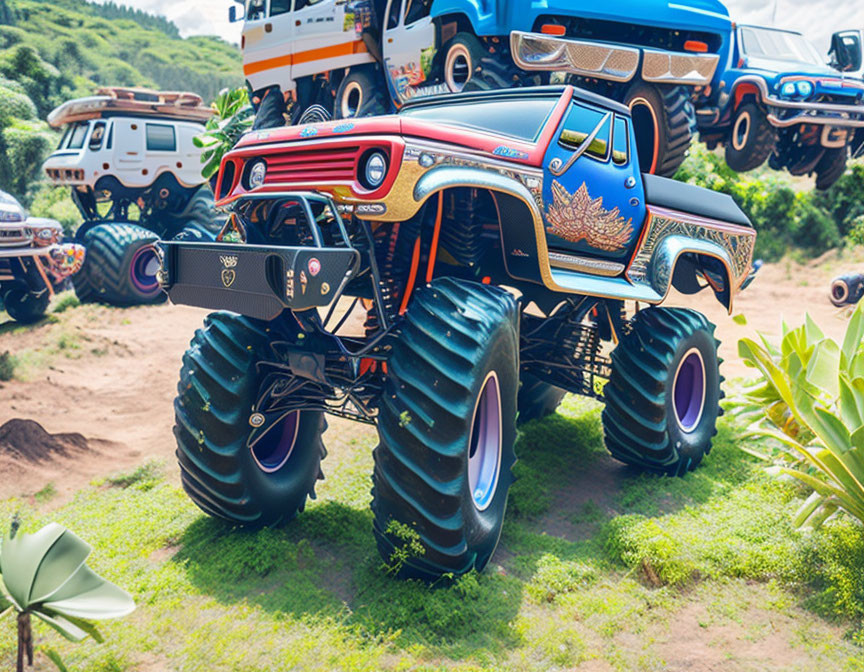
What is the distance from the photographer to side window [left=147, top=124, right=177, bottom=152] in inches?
507

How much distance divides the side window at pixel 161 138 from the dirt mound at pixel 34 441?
7.88 meters

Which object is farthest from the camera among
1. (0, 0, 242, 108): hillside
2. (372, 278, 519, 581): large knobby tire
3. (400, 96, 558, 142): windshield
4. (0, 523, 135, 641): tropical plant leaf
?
(0, 0, 242, 108): hillside

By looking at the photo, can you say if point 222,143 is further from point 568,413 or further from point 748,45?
point 748,45

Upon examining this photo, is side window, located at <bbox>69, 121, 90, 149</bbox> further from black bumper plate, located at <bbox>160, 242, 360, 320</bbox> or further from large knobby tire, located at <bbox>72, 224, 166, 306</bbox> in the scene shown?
black bumper plate, located at <bbox>160, 242, 360, 320</bbox>

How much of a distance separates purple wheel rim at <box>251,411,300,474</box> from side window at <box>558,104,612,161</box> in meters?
2.27

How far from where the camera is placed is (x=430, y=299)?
349cm

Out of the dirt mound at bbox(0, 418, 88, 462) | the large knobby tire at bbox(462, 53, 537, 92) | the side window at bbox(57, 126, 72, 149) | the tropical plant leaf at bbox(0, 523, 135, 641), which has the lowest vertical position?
the dirt mound at bbox(0, 418, 88, 462)

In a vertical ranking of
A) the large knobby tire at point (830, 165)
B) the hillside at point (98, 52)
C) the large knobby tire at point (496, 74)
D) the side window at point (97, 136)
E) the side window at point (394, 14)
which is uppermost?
the side window at point (394, 14)

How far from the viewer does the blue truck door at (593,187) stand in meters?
4.32

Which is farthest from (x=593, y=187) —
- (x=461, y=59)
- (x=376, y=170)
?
(x=461, y=59)

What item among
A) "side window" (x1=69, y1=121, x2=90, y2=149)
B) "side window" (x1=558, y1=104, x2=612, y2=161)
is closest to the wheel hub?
"side window" (x1=558, y1=104, x2=612, y2=161)

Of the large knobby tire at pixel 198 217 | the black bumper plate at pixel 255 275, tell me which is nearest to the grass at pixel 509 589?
the black bumper plate at pixel 255 275

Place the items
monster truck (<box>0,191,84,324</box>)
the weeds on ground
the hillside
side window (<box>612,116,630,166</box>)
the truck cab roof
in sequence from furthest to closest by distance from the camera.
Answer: the hillside → the weeds on ground → monster truck (<box>0,191,84,324</box>) → side window (<box>612,116,630,166</box>) → the truck cab roof

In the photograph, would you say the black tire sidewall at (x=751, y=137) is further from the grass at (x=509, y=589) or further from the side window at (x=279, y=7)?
the grass at (x=509, y=589)
